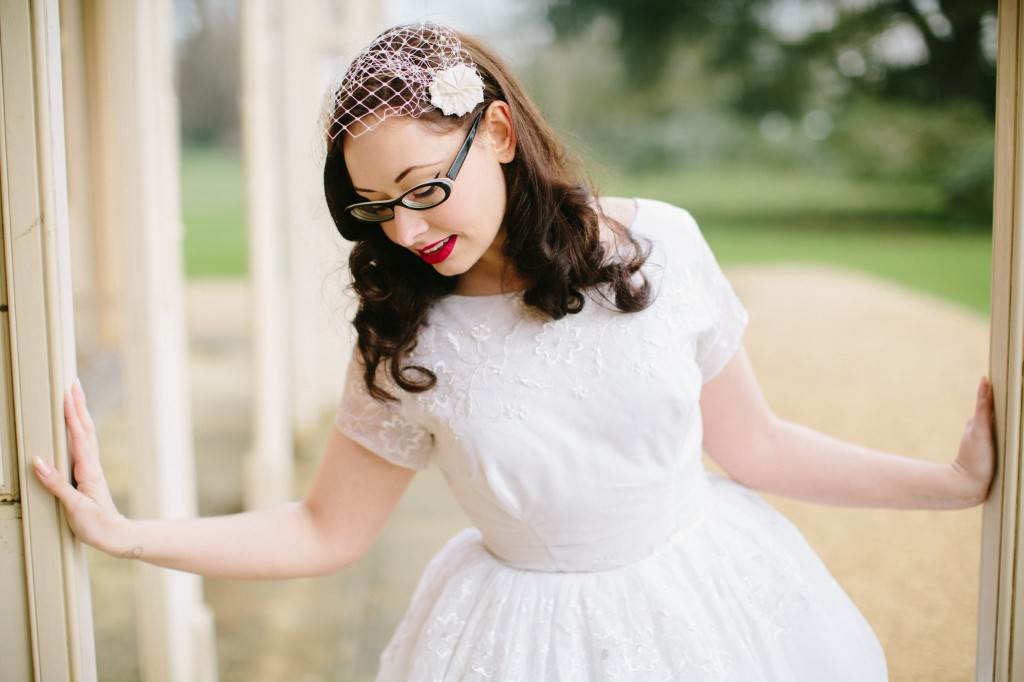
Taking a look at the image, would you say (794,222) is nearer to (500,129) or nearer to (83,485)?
(500,129)

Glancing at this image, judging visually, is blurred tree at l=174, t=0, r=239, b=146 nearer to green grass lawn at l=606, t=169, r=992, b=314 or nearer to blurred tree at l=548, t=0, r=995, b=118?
blurred tree at l=548, t=0, r=995, b=118

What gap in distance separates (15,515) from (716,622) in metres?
0.97

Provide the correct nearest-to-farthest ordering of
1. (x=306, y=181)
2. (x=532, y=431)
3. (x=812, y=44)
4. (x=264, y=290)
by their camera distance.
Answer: (x=532, y=431), (x=264, y=290), (x=306, y=181), (x=812, y=44)

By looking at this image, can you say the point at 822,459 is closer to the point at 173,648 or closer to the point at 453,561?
the point at 453,561

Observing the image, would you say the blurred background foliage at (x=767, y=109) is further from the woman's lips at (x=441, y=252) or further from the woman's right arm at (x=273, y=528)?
the woman's lips at (x=441, y=252)

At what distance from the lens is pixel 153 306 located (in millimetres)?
2654

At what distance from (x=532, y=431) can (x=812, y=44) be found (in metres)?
16.6

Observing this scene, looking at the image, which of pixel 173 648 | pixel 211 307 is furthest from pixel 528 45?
pixel 173 648

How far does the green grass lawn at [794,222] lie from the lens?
32.8ft

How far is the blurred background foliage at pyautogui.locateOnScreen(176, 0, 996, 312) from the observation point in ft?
44.9

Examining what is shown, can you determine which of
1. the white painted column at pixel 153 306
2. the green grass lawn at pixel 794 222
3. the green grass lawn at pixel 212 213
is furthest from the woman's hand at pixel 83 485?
the green grass lawn at pixel 212 213

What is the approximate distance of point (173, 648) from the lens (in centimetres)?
255

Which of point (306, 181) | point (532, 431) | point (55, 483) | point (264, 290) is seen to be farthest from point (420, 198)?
point (306, 181)

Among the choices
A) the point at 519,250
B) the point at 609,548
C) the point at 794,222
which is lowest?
the point at 794,222
